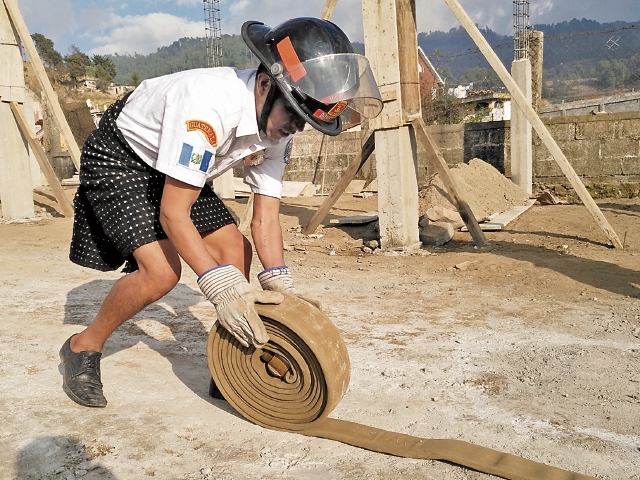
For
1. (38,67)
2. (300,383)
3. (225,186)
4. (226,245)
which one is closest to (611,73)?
(225,186)

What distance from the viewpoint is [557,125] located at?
1093 cm

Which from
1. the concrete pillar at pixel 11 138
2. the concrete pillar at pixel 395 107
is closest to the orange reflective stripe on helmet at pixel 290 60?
the concrete pillar at pixel 395 107

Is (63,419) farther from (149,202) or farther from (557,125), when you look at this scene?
(557,125)

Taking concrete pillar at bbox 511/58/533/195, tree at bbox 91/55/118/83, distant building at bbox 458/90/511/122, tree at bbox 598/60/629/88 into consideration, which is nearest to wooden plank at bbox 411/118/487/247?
concrete pillar at bbox 511/58/533/195

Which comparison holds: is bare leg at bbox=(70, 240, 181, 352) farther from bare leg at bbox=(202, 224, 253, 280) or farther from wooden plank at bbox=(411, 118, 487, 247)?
wooden plank at bbox=(411, 118, 487, 247)

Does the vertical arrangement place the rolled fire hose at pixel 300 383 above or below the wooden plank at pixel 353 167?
below

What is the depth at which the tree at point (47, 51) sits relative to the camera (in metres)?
57.5

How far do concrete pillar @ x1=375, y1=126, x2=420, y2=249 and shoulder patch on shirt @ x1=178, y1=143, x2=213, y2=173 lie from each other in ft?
14.9

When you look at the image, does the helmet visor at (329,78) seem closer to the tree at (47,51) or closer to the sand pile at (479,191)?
the sand pile at (479,191)

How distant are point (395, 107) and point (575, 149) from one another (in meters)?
5.63

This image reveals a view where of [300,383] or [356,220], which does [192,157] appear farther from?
[356,220]

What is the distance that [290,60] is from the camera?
2.33 metres

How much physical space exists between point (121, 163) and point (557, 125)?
9.78 meters

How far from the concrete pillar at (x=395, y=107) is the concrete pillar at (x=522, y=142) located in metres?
4.53
